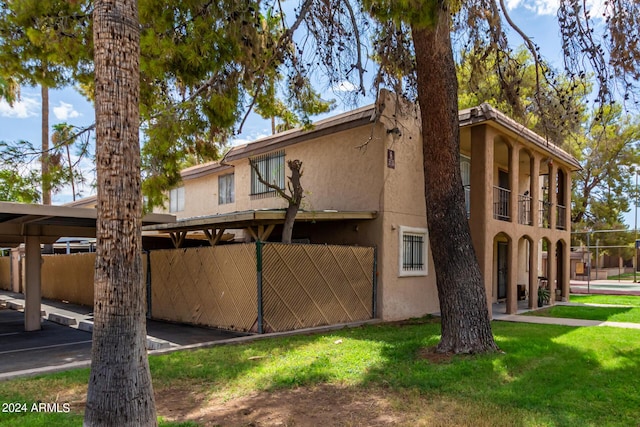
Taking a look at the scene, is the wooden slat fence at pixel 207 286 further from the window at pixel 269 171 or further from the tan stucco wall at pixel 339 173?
the window at pixel 269 171

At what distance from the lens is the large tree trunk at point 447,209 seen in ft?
25.8

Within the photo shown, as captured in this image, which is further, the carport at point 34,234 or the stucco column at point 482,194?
the stucco column at point 482,194

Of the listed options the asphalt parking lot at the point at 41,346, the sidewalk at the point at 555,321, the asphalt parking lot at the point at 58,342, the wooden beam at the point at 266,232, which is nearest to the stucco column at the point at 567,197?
the sidewalk at the point at 555,321

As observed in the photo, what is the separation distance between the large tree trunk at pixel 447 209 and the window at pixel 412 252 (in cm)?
494

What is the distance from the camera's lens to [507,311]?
14.3m

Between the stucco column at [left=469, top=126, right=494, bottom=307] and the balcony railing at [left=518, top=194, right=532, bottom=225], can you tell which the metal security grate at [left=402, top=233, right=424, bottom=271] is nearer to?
the stucco column at [left=469, top=126, right=494, bottom=307]

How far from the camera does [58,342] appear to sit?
10266mm

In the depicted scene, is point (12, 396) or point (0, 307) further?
point (0, 307)

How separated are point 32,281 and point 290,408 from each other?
388 inches

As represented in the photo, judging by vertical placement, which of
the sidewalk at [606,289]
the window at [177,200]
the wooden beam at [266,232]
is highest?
the window at [177,200]

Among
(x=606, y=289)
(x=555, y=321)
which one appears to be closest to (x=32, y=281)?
(x=555, y=321)

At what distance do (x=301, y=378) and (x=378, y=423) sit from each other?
1.86 m

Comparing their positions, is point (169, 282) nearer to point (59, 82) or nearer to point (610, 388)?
point (59, 82)

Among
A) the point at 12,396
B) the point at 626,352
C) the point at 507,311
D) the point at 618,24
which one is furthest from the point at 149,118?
the point at 507,311
